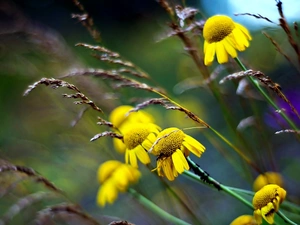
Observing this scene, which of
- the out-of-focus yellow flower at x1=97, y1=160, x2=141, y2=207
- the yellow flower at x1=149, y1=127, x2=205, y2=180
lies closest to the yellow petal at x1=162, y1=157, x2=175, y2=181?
the yellow flower at x1=149, y1=127, x2=205, y2=180

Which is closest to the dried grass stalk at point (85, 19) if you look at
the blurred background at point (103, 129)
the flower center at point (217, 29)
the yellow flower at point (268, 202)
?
the blurred background at point (103, 129)

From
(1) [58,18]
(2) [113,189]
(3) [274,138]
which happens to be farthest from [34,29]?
(1) [58,18]

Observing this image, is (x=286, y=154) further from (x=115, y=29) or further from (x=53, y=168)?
(x=115, y=29)

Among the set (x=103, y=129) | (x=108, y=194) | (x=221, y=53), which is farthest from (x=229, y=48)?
(x=103, y=129)

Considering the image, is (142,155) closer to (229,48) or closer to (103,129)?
(229,48)

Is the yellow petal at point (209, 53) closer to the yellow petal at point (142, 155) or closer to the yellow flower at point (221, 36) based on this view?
the yellow flower at point (221, 36)
